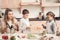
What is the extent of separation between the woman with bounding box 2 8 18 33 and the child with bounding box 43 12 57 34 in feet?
0.94

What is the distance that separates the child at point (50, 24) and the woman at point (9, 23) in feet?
0.94

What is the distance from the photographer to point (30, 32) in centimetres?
170

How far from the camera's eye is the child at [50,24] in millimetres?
1704

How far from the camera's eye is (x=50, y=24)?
1.71 meters

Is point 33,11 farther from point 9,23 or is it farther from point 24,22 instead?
point 9,23

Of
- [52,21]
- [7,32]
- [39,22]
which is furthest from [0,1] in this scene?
[52,21]

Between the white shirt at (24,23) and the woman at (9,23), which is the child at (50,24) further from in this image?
the woman at (9,23)

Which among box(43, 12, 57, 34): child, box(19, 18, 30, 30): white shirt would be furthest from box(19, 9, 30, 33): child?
box(43, 12, 57, 34): child

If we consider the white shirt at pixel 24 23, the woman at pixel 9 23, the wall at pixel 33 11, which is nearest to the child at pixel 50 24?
the wall at pixel 33 11

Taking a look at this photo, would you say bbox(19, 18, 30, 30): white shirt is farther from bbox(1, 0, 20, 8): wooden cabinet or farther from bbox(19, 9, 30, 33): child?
bbox(1, 0, 20, 8): wooden cabinet

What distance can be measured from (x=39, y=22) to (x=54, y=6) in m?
0.19

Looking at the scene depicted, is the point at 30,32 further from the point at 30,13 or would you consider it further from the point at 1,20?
the point at 1,20

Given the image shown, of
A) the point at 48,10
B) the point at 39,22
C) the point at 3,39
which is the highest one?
the point at 48,10

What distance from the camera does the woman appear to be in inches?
66.6
